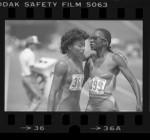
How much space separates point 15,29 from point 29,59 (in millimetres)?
534

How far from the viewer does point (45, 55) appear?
9325 centimetres

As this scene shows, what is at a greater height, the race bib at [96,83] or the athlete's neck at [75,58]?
the athlete's neck at [75,58]

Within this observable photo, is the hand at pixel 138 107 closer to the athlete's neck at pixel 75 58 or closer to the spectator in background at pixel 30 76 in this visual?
the athlete's neck at pixel 75 58

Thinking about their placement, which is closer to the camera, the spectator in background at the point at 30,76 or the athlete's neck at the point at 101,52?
the athlete's neck at the point at 101,52

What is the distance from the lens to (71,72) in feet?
306

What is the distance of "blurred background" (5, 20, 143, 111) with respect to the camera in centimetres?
9325

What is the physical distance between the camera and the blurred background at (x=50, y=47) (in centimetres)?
9325

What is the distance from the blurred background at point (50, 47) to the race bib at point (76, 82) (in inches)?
4.7

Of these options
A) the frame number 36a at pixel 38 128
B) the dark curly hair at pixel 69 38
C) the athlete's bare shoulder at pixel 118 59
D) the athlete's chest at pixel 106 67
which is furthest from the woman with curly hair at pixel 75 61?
the athlete's bare shoulder at pixel 118 59

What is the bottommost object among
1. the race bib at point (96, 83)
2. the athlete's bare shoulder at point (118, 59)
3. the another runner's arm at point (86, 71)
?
the race bib at point (96, 83)

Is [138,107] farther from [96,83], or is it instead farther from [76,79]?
[76,79]

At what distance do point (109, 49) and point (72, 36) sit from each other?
0.62 meters

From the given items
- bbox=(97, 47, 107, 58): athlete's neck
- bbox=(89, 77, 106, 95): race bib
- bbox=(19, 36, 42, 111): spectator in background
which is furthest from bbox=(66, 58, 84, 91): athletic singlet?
bbox=(19, 36, 42, 111): spectator in background

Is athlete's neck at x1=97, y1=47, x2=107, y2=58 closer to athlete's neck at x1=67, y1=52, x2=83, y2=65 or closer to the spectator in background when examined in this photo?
athlete's neck at x1=67, y1=52, x2=83, y2=65
